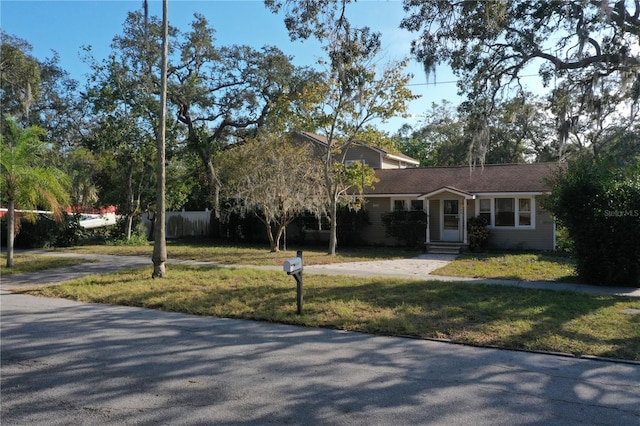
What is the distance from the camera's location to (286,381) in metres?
4.74

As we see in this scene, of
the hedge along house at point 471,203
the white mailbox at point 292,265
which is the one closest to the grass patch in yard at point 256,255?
the hedge along house at point 471,203

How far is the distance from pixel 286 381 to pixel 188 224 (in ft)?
76.3

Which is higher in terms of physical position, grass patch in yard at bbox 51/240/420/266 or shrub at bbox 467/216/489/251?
shrub at bbox 467/216/489/251

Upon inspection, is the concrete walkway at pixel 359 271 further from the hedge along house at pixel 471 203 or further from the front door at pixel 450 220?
the hedge along house at pixel 471 203

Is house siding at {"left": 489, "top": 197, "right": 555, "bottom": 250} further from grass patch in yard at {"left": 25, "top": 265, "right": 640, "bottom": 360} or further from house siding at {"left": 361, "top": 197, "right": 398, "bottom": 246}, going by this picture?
grass patch in yard at {"left": 25, "top": 265, "right": 640, "bottom": 360}

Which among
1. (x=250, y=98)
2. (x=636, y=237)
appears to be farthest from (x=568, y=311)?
(x=250, y=98)

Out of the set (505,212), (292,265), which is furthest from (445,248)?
(292,265)

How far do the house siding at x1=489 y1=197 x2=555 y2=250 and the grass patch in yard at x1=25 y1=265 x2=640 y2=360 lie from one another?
9.91m

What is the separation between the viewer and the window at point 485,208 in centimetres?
2003

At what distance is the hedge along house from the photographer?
62.8 feet

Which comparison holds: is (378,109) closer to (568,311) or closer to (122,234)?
(568,311)

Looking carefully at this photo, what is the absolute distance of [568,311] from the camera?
7926mm

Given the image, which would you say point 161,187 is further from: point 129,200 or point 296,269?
point 129,200

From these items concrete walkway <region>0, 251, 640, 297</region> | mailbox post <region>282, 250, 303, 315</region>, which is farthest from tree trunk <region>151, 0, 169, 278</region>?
mailbox post <region>282, 250, 303, 315</region>
